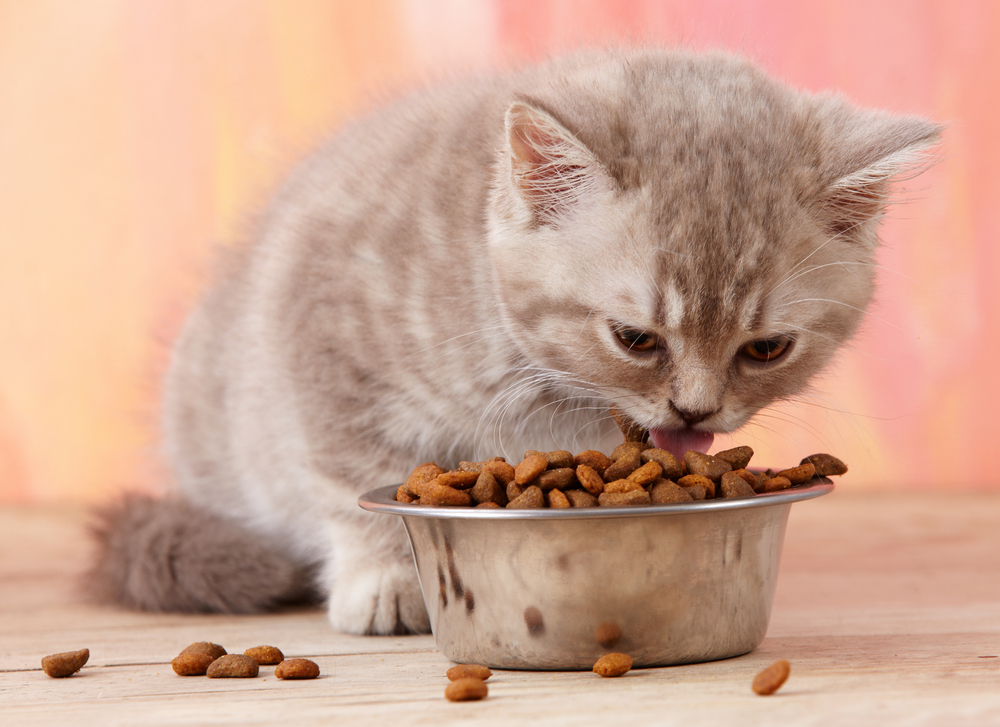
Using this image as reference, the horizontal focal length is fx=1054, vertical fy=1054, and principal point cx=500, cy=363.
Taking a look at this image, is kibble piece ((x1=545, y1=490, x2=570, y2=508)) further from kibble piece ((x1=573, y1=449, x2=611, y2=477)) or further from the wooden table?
the wooden table

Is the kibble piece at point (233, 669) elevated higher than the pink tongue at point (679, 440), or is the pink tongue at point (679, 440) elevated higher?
the pink tongue at point (679, 440)

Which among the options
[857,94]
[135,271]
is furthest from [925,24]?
[135,271]

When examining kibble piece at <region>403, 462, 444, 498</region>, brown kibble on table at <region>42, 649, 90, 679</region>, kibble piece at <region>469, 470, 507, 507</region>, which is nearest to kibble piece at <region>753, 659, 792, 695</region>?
kibble piece at <region>469, 470, 507, 507</region>

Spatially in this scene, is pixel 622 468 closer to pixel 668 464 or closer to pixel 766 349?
pixel 668 464

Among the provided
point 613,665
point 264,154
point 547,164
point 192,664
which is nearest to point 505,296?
point 547,164

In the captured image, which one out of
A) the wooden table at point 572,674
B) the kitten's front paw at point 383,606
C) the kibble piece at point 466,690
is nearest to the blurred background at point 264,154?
the wooden table at point 572,674

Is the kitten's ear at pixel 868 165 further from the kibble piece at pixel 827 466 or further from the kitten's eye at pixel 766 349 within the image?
the kibble piece at pixel 827 466
